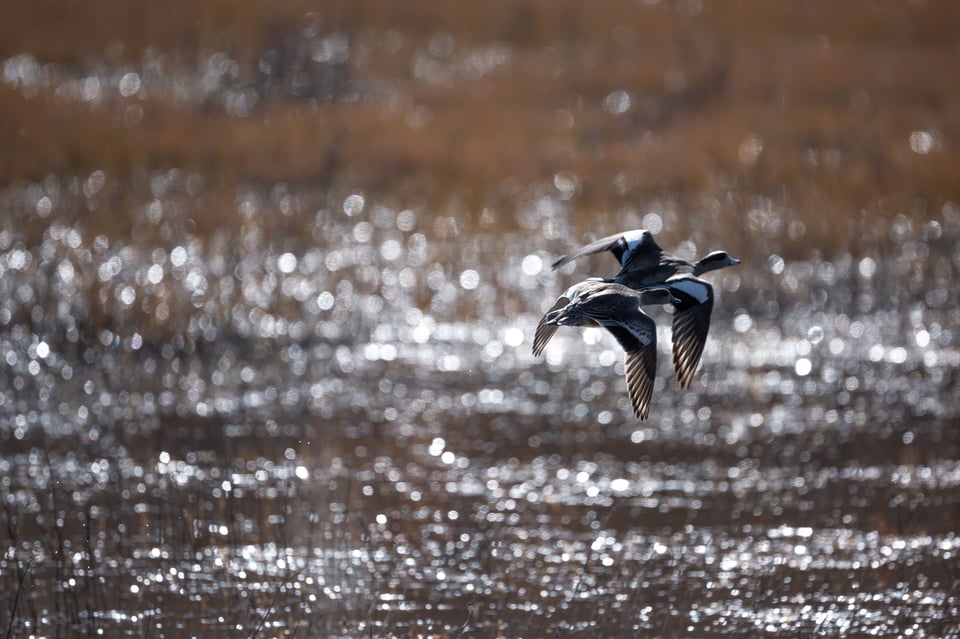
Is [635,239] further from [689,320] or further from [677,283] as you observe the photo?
[689,320]

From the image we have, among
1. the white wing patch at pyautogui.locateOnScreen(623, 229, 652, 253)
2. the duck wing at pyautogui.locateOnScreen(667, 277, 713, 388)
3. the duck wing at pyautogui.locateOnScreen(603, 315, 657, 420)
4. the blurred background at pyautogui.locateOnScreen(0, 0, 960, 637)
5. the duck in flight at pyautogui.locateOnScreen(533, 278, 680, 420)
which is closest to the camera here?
the duck in flight at pyautogui.locateOnScreen(533, 278, 680, 420)

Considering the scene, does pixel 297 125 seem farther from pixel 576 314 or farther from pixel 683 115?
pixel 576 314

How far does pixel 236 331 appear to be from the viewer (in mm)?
10977

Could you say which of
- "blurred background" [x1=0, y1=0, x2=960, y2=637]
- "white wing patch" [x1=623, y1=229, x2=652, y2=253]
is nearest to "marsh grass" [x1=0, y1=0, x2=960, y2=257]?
"blurred background" [x1=0, y1=0, x2=960, y2=637]

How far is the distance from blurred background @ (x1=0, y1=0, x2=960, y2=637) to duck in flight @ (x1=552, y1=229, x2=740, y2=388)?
43.0 inches

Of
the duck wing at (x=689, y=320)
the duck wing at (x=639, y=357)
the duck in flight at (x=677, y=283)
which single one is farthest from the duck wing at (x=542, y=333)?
the duck wing at (x=689, y=320)

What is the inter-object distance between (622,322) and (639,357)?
24cm

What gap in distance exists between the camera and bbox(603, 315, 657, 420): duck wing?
5.68 meters

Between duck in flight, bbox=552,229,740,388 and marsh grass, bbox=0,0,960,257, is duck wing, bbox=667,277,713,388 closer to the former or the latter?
duck in flight, bbox=552,229,740,388

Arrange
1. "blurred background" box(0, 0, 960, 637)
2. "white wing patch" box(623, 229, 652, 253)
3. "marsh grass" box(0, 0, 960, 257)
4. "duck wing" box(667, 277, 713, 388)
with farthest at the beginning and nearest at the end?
1. "marsh grass" box(0, 0, 960, 257)
2. "blurred background" box(0, 0, 960, 637)
3. "white wing patch" box(623, 229, 652, 253)
4. "duck wing" box(667, 277, 713, 388)

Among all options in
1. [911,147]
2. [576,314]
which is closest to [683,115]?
[911,147]

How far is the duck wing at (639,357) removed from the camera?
5.68 m

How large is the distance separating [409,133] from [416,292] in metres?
3.82

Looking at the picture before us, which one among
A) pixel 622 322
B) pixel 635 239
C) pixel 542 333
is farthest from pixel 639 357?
pixel 635 239
